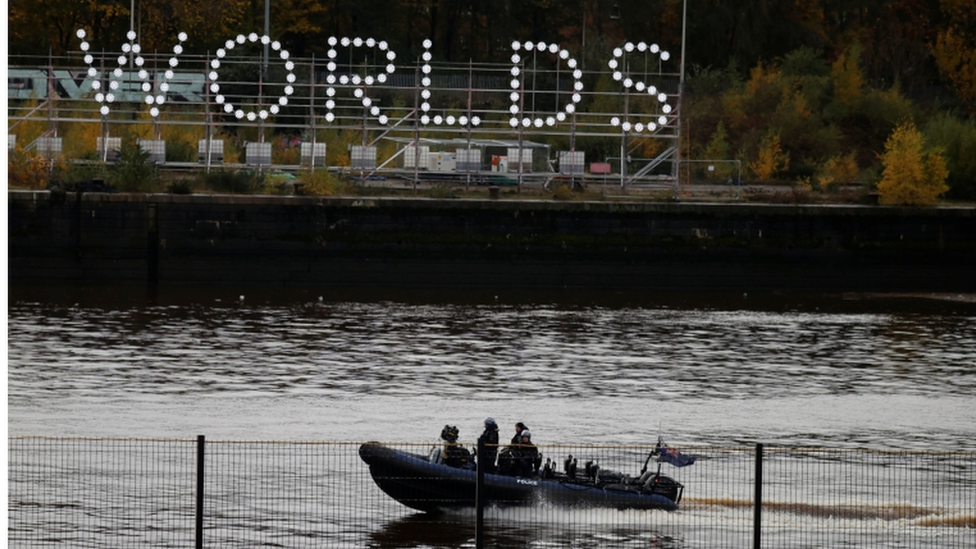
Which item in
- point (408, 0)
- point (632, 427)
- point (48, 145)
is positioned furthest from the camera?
point (408, 0)

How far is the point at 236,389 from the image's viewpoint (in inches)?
1196

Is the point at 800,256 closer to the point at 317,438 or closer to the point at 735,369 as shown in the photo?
the point at 735,369

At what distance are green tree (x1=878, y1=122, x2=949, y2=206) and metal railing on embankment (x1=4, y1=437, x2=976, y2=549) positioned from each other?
30.8 meters

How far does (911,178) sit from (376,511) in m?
37.4

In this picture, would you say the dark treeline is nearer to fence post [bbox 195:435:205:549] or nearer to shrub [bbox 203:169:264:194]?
shrub [bbox 203:169:264:194]

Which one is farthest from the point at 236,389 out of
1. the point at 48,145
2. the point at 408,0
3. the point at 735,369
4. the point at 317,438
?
the point at 408,0

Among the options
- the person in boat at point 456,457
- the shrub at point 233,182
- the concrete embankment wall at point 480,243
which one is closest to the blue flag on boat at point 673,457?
the person in boat at point 456,457

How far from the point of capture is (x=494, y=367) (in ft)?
112

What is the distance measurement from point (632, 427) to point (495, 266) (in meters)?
22.8

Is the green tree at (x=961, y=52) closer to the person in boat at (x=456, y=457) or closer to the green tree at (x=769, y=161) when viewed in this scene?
the green tree at (x=769, y=161)

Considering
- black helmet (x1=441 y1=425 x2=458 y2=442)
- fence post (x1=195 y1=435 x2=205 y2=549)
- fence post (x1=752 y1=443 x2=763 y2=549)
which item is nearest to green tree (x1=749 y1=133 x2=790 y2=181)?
black helmet (x1=441 y1=425 x2=458 y2=442)

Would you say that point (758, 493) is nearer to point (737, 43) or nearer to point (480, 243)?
point (480, 243)

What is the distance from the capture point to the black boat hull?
1855 cm

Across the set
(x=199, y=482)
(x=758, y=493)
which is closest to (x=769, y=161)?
(x=758, y=493)
